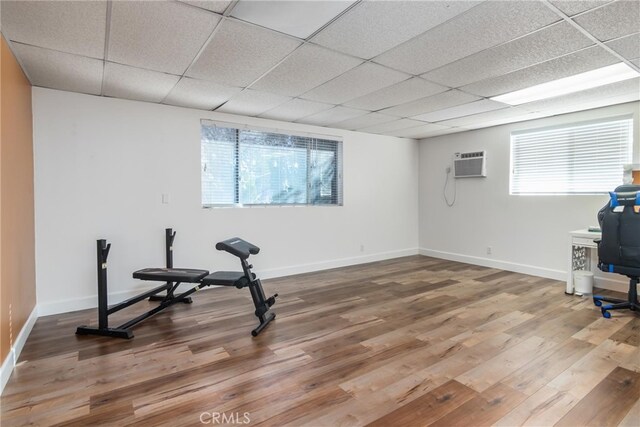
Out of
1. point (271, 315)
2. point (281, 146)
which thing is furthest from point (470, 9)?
point (281, 146)

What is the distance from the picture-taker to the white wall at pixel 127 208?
357 centimetres

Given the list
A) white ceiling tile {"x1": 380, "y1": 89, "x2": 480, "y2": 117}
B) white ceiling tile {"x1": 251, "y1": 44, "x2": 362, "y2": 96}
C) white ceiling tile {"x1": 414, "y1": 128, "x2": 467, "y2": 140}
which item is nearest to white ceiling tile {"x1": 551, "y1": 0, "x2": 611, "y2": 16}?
white ceiling tile {"x1": 251, "y1": 44, "x2": 362, "y2": 96}

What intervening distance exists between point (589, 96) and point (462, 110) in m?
1.34

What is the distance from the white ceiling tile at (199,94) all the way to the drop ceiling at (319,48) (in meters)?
0.02

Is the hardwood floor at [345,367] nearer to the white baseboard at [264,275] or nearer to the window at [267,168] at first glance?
the white baseboard at [264,275]

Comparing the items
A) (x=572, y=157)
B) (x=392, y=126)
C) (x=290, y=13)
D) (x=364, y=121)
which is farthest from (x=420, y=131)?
(x=290, y=13)

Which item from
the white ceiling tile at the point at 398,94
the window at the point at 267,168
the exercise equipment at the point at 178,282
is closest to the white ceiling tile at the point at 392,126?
the window at the point at 267,168

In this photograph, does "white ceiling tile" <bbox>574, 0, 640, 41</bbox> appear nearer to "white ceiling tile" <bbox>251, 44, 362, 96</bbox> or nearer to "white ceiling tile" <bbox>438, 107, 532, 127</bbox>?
"white ceiling tile" <bbox>251, 44, 362, 96</bbox>

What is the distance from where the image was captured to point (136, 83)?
338 centimetres

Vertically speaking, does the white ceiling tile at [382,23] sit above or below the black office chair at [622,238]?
above

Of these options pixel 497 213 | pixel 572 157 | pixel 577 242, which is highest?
pixel 572 157

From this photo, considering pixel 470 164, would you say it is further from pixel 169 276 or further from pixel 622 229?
pixel 169 276

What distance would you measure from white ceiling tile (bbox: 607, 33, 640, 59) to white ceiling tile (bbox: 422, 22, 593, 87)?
19 cm

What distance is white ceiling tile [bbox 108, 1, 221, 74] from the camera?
6.82 feet
